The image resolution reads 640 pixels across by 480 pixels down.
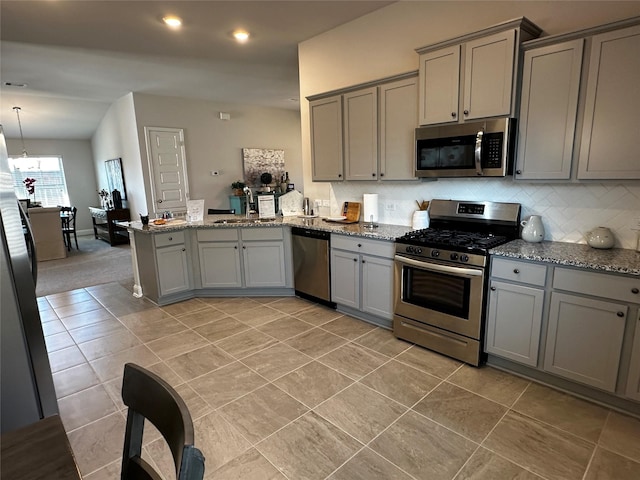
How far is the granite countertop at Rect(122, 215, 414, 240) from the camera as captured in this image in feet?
10.7

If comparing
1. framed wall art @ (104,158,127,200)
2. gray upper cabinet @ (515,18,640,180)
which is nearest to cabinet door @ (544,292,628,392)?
gray upper cabinet @ (515,18,640,180)

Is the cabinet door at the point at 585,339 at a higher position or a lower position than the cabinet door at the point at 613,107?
lower

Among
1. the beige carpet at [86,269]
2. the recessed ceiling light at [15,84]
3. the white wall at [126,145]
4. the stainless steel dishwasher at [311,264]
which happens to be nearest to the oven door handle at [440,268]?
the stainless steel dishwasher at [311,264]

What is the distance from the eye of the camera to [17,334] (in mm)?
1661

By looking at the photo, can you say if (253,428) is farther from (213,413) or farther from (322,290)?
(322,290)

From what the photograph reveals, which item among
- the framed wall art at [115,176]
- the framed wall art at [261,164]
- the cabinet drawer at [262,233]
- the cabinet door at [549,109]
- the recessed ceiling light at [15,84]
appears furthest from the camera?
the framed wall art at [261,164]

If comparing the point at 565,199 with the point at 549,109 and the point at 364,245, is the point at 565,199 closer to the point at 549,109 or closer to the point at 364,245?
the point at 549,109

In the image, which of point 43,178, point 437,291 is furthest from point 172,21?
point 43,178

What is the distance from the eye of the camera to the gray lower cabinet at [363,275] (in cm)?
317

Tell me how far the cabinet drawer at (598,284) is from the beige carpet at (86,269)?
15.9ft

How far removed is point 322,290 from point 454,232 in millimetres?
1506

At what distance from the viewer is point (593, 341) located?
2.12 meters

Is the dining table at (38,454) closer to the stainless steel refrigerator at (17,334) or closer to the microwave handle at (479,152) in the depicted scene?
the stainless steel refrigerator at (17,334)

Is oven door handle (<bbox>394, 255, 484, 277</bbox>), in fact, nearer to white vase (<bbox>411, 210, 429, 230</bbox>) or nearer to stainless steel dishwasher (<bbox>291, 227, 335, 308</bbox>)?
white vase (<bbox>411, 210, 429, 230</bbox>)
